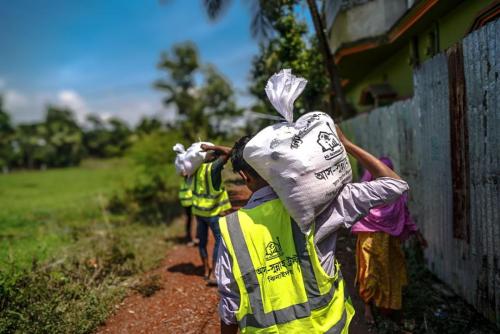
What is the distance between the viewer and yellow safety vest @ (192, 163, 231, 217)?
468 centimetres

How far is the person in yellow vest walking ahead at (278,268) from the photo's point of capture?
5.36 ft

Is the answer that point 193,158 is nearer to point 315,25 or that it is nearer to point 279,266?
point 279,266

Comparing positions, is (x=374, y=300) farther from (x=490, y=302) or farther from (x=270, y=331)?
(x=270, y=331)

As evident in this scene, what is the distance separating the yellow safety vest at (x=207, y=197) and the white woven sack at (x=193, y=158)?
4.5 inches

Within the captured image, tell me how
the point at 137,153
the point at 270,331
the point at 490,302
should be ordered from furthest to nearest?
the point at 137,153, the point at 490,302, the point at 270,331

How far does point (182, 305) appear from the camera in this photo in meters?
4.36

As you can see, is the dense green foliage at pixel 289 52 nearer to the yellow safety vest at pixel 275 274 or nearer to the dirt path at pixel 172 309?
the dirt path at pixel 172 309

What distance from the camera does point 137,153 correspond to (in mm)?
11055

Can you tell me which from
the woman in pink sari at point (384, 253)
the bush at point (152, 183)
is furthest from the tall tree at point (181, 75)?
the woman in pink sari at point (384, 253)

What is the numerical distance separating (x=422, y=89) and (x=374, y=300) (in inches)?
95.3

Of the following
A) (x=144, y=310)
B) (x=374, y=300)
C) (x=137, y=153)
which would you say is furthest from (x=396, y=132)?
(x=137, y=153)

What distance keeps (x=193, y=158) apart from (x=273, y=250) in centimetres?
312

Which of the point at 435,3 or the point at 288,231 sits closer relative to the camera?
the point at 288,231

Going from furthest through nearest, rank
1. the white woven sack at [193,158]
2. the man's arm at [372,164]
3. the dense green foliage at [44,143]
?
1. the dense green foliage at [44,143]
2. the white woven sack at [193,158]
3. the man's arm at [372,164]
